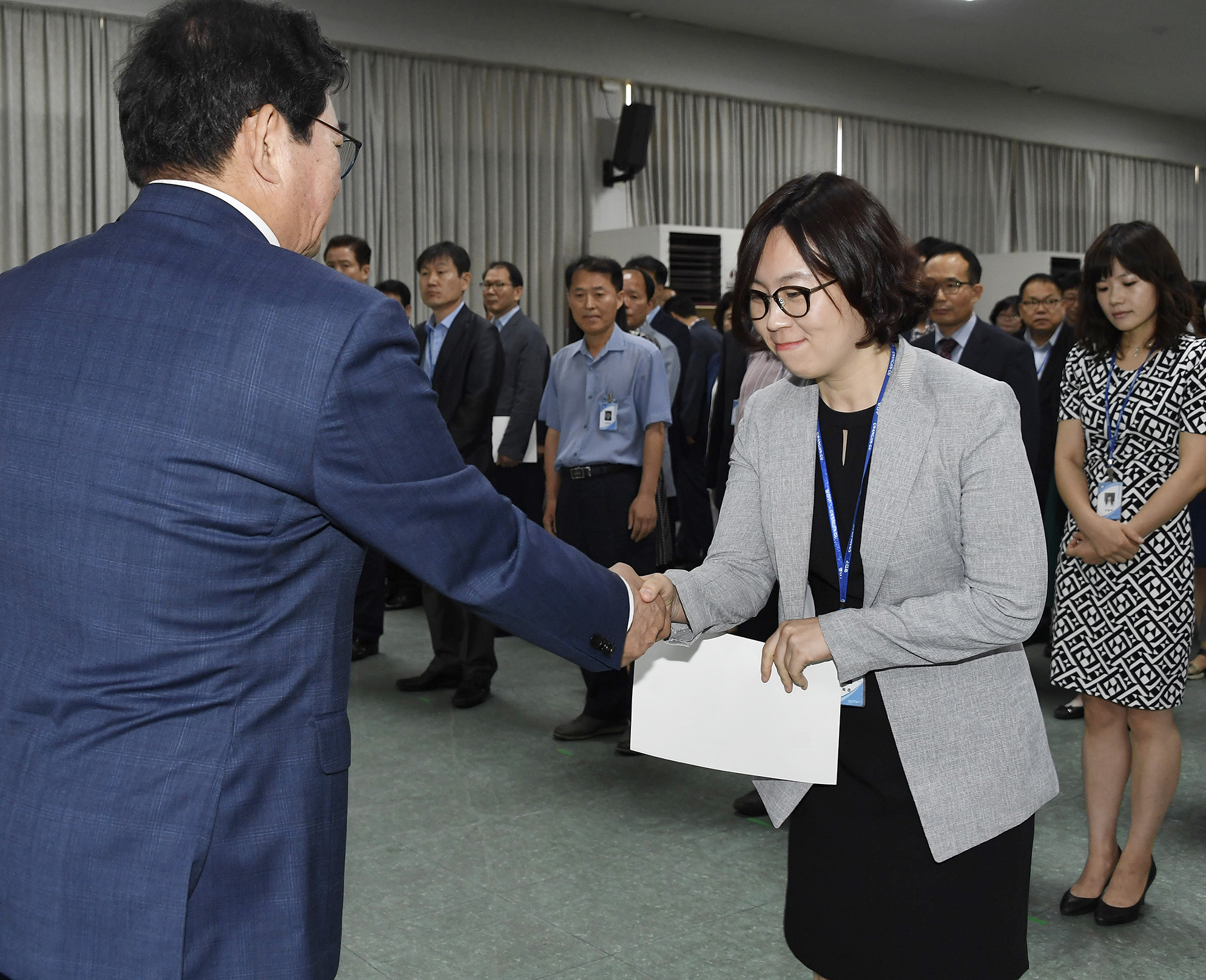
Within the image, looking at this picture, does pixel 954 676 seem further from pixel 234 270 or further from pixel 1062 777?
pixel 1062 777

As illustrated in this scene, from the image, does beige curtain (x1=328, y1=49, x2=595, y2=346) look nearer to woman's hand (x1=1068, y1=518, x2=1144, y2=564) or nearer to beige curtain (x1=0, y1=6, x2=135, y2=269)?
beige curtain (x1=0, y1=6, x2=135, y2=269)

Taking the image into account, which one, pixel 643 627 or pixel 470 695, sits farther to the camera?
pixel 470 695

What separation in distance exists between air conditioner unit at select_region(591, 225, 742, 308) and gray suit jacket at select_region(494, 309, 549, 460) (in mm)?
2875

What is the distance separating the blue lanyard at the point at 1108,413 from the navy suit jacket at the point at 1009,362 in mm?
970

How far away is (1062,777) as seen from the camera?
3.60m

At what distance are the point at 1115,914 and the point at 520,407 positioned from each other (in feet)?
11.3

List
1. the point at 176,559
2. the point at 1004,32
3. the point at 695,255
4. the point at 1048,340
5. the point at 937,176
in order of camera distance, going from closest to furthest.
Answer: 1. the point at 176,559
2. the point at 1048,340
3. the point at 695,255
4. the point at 1004,32
5. the point at 937,176

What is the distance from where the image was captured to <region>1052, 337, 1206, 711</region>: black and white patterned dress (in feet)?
8.61

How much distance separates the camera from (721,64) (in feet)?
30.2

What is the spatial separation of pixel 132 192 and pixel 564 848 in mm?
5678

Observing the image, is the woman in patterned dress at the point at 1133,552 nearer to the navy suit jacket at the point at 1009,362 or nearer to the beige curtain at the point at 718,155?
the navy suit jacket at the point at 1009,362

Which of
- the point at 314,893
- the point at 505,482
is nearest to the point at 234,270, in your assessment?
the point at 314,893

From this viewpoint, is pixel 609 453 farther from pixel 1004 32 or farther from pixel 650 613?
pixel 1004 32

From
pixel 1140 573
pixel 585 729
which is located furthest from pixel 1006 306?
pixel 1140 573
